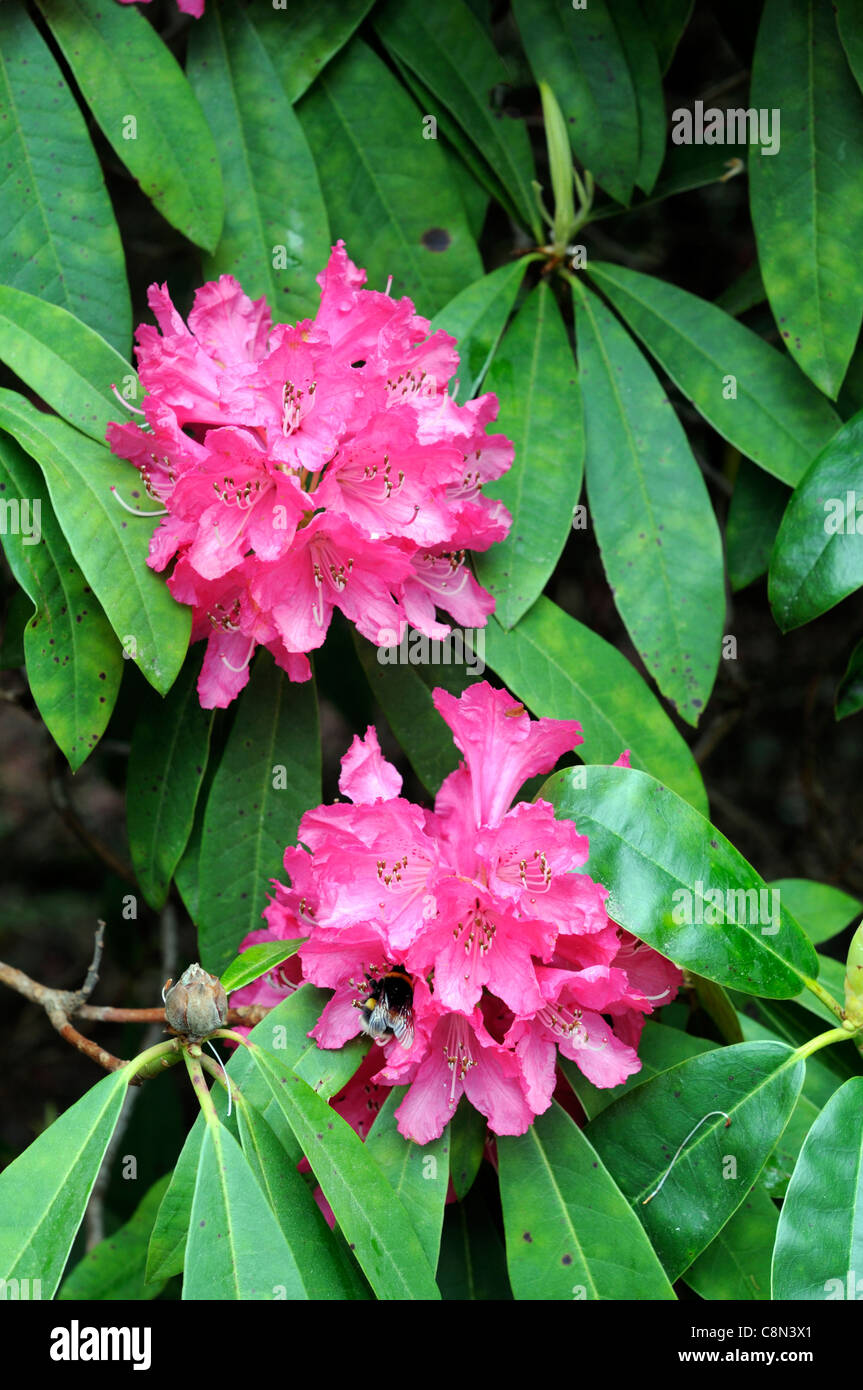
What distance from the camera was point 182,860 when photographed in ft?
4.50

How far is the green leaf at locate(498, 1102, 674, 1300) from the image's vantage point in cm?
100

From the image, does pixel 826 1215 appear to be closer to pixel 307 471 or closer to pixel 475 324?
pixel 307 471

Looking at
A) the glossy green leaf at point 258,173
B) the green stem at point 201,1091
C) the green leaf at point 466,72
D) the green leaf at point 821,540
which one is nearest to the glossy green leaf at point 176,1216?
→ the green stem at point 201,1091

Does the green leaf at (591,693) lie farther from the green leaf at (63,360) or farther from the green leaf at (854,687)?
the green leaf at (63,360)

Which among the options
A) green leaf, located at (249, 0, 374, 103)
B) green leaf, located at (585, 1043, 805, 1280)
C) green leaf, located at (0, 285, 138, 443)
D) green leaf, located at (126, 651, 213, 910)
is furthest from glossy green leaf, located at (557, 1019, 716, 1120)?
green leaf, located at (249, 0, 374, 103)

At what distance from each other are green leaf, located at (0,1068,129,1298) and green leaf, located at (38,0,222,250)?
0.88 metres

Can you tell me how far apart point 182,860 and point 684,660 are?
2.00ft

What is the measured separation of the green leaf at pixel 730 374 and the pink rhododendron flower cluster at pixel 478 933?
18.9 inches

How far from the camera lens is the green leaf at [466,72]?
4.74 feet

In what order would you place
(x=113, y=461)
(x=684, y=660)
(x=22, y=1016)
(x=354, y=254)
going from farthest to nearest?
(x=22, y=1016) < (x=354, y=254) < (x=684, y=660) < (x=113, y=461)

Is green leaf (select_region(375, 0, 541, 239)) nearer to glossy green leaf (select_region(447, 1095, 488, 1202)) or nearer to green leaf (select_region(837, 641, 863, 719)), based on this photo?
green leaf (select_region(837, 641, 863, 719))

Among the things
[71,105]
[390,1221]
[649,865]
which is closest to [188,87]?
[71,105]

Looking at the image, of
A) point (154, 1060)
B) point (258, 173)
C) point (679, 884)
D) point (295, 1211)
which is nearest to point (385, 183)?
point (258, 173)
